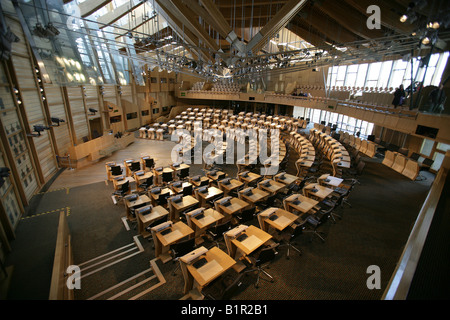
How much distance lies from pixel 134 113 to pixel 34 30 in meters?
15.7

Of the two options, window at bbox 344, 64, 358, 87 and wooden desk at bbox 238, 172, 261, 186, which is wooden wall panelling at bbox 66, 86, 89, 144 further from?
window at bbox 344, 64, 358, 87

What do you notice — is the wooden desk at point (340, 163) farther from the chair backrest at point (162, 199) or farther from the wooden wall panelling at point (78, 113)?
the wooden wall panelling at point (78, 113)

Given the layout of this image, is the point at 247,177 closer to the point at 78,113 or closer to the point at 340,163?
the point at 340,163

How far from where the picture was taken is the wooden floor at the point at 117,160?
1093 cm

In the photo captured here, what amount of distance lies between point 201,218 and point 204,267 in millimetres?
1976

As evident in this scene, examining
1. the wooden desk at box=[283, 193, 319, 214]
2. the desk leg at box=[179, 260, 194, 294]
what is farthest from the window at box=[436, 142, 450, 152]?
the desk leg at box=[179, 260, 194, 294]

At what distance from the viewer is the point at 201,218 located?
645 cm

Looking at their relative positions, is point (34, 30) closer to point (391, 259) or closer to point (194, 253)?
point (194, 253)

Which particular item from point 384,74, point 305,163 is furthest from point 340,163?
point 384,74

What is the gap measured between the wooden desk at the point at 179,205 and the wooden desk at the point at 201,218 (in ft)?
2.31

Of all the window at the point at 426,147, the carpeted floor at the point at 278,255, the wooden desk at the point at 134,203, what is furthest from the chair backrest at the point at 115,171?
the window at the point at 426,147
